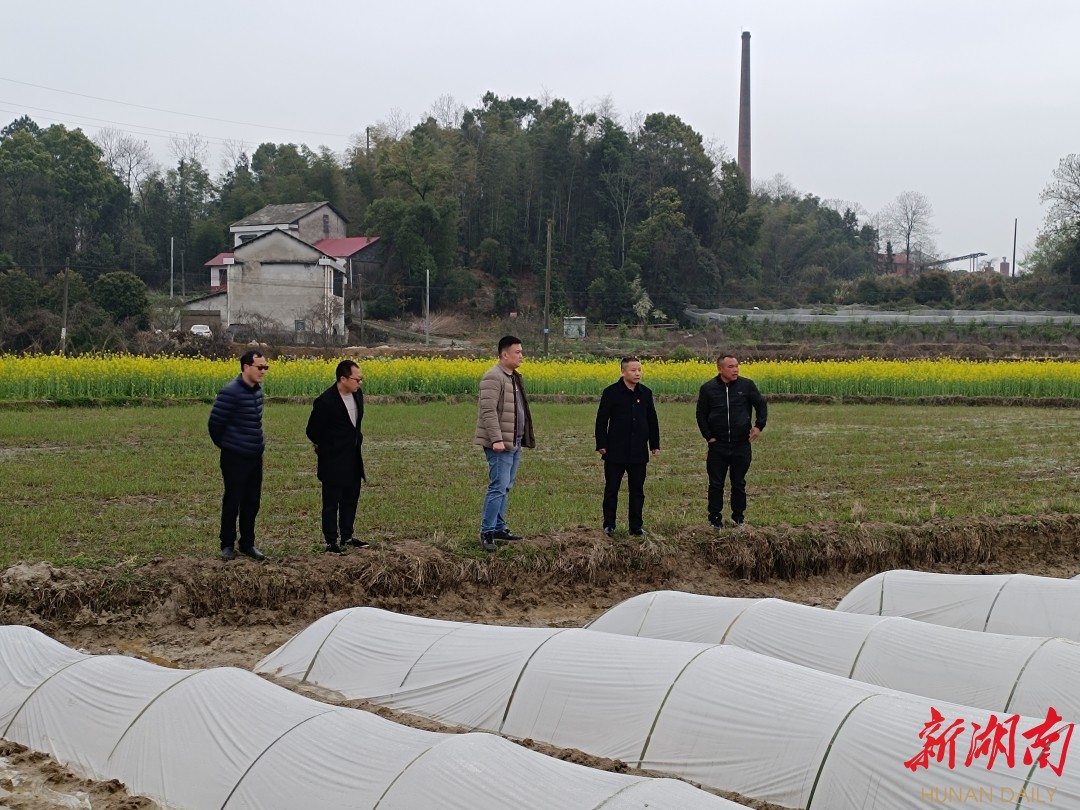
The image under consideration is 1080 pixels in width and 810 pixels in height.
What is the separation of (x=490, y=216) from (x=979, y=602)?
210 feet

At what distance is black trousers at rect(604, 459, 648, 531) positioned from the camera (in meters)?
9.82

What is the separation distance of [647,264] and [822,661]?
2255 inches

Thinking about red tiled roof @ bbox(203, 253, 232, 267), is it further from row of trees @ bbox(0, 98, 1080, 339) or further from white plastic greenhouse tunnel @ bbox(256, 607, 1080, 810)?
white plastic greenhouse tunnel @ bbox(256, 607, 1080, 810)

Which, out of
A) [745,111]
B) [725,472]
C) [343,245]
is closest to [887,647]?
[725,472]

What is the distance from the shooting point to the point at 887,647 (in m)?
6.57

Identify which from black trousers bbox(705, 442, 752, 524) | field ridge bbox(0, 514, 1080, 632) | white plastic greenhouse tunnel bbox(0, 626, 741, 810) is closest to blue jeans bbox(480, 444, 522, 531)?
field ridge bbox(0, 514, 1080, 632)

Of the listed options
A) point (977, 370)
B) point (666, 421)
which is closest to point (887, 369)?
point (977, 370)

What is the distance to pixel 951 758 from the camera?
4457 millimetres

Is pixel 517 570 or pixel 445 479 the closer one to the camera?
pixel 517 570

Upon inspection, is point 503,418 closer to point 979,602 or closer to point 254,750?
point 979,602

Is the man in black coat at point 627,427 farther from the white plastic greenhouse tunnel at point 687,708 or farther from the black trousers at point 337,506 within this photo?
the white plastic greenhouse tunnel at point 687,708

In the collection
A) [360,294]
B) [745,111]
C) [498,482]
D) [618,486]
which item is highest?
[745,111]

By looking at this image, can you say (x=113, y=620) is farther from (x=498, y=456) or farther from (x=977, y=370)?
(x=977, y=370)

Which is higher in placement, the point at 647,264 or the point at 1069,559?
the point at 647,264
